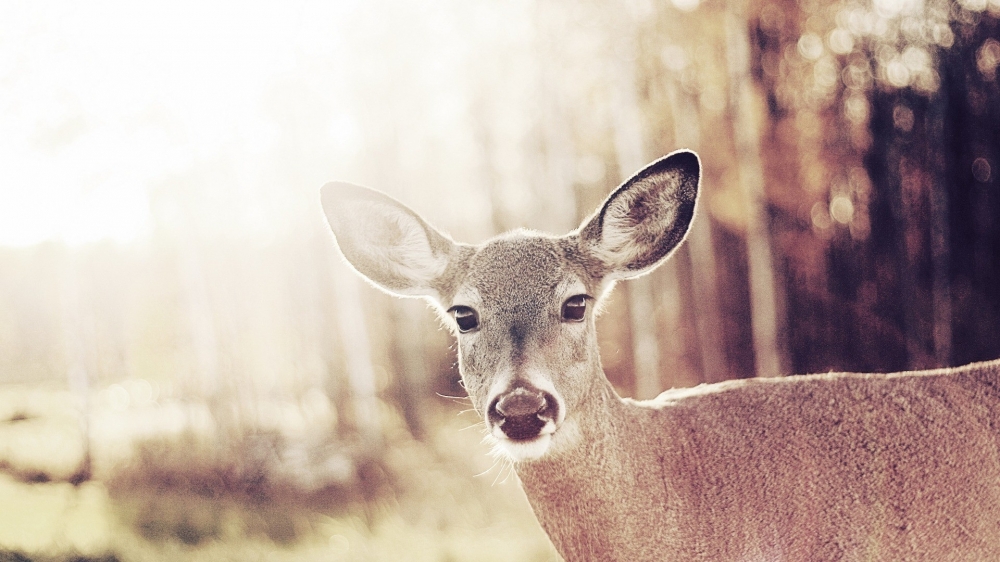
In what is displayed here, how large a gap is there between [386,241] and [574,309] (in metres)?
1.16

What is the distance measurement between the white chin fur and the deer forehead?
2.00 ft

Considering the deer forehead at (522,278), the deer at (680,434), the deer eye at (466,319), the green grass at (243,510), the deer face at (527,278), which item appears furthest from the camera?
the green grass at (243,510)

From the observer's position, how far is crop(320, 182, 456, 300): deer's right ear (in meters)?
3.90

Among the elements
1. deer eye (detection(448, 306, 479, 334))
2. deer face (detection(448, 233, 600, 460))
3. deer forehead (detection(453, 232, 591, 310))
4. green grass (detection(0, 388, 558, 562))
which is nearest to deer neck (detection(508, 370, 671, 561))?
deer face (detection(448, 233, 600, 460))

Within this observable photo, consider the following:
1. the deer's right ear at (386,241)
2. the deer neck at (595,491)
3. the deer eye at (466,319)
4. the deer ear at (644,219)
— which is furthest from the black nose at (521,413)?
the deer's right ear at (386,241)

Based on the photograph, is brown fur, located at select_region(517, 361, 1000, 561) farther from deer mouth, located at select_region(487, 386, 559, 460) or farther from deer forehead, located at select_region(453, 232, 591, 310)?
deer forehead, located at select_region(453, 232, 591, 310)

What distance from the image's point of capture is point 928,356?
1808 cm

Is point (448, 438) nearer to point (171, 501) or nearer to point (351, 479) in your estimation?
point (351, 479)

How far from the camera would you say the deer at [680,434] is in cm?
329

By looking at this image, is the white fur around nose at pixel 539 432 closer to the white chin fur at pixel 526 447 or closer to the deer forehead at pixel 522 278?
the white chin fur at pixel 526 447

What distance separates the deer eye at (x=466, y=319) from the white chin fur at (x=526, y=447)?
66 cm

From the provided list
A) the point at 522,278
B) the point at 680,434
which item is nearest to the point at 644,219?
the point at 522,278

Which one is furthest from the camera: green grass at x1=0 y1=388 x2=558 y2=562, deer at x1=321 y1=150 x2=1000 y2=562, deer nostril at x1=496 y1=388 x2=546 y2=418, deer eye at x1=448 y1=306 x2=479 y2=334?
green grass at x1=0 y1=388 x2=558 y2=562

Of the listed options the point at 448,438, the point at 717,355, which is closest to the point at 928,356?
the point at 717,355
